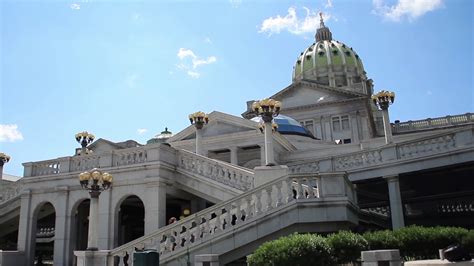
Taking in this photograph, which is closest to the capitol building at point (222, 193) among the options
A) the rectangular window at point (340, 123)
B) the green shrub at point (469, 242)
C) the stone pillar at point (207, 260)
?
the stone pillar at point (207, 260)

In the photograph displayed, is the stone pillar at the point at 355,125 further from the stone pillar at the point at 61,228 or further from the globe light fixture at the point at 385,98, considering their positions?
the stone pillar at the point at 61,228

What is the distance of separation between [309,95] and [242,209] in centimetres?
6044

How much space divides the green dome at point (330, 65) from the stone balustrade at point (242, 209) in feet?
297

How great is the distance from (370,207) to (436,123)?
149 feet

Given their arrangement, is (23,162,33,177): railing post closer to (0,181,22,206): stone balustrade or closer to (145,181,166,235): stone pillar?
(0,181,22,206): stone balustrade

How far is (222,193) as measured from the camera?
67.3 feet

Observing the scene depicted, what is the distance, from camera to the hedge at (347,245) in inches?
472

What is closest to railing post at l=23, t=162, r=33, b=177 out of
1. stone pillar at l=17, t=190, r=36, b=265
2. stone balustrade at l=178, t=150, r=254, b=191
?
stone pillar at l=17, t=190, r=36, b=265

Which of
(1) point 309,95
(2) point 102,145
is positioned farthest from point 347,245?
(1) point 309,95

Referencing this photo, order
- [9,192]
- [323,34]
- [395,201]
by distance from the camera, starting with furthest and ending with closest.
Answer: [323,34]
[9,192]
[395,201]

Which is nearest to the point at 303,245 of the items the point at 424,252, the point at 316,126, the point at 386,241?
the point at 386,241

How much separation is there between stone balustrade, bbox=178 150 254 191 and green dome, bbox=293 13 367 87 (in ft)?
282

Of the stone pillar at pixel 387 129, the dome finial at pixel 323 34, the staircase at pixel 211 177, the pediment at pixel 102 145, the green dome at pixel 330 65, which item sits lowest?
the staircase at pixel 211 177

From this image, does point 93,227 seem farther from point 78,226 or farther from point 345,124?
point 345,124
